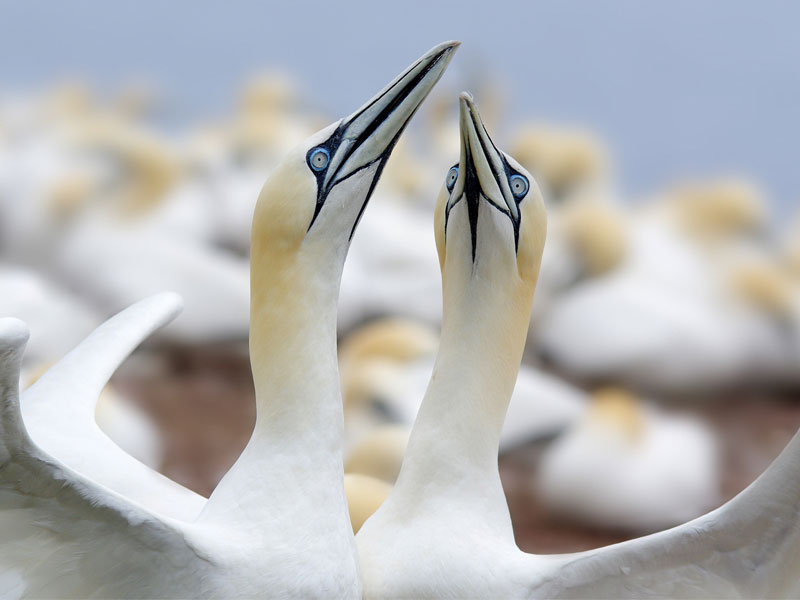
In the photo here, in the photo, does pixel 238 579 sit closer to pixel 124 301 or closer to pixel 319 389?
pixel 319 389

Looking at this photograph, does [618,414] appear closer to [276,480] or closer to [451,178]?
[451,178]

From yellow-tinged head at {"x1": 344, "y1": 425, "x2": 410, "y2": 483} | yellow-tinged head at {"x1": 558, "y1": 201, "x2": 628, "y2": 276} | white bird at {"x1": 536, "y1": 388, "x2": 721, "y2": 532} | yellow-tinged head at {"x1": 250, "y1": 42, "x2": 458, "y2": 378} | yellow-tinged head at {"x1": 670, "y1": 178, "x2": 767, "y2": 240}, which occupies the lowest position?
white bird at {"x1": 536, "y1": 388, "x2": 721, "y2": 532}

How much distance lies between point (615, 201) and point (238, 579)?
510 cm

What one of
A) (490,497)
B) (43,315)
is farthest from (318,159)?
(43,315)

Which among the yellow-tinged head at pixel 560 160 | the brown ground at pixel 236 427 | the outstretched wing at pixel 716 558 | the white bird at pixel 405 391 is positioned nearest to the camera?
the outstretched wing at pixel 716 558

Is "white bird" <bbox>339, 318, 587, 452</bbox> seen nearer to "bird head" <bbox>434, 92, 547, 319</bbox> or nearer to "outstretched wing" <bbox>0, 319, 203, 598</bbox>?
"bird head" <bbox>434, 92, 547, 319</bbox>

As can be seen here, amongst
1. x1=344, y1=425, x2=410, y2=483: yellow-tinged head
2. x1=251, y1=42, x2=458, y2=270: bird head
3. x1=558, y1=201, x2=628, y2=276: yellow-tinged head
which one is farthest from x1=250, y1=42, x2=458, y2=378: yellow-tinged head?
x1=558, y1=201, x2=628, y2=276: yellow-tinged head

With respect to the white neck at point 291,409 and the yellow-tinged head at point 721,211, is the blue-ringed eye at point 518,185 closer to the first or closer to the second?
the white neck at point 291,409

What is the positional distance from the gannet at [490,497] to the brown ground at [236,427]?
2112mm

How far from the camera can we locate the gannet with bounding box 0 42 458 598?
72.2 inches

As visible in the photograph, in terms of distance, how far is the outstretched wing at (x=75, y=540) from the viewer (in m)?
1.76

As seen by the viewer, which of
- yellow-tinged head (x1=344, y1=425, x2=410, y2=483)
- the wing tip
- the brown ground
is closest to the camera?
the wing tip

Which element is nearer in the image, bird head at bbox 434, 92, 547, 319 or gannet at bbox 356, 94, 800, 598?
gannet at bbox 356, 94, 800, 598

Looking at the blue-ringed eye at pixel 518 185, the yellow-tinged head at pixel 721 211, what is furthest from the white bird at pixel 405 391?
the blue-ringed eye at pixel 518 185
